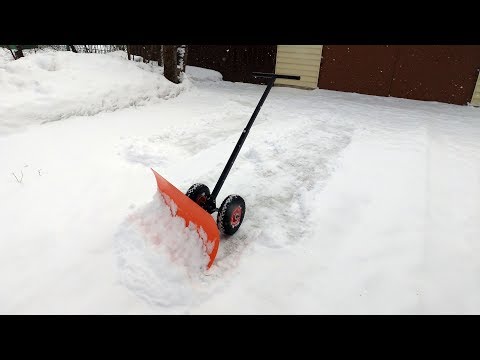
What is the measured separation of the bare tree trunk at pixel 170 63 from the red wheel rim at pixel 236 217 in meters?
7.53

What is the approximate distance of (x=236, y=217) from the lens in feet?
10.2

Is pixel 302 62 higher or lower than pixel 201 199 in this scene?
higher

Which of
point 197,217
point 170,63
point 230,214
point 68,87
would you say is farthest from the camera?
point 170,63

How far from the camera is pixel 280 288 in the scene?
2.57 m

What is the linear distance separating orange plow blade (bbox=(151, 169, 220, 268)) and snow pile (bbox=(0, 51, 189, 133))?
4.12 metres

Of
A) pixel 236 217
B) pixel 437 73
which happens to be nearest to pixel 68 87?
pixel 236 217

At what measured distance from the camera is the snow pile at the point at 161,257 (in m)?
2.39

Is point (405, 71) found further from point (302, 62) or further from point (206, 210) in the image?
point (206, 210)

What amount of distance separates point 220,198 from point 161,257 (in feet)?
4.20

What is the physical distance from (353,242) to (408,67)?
33.8 ft

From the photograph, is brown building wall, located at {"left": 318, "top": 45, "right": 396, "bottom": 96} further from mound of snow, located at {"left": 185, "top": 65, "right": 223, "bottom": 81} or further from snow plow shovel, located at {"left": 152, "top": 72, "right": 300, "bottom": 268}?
snow plow shovel, located at {"left": 152, "top": 72, "right": 300, "bottom": 268}

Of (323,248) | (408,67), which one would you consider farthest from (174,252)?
(408,67)

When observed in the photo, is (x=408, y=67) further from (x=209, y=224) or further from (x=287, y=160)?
(x=209, y=224)

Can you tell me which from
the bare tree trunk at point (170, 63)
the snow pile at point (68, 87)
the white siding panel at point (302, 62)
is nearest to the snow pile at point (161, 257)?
the snow pile at point (68, 87)
